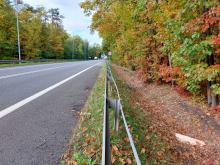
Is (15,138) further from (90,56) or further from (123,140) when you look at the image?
(90,56)

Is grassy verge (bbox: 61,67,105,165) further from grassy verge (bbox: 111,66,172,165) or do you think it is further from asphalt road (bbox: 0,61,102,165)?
grassy verge (bbox: 111,66,172,165)

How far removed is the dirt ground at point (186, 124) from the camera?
5.54m

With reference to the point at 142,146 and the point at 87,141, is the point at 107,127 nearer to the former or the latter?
the point at 87,141

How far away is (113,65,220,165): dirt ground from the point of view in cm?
554

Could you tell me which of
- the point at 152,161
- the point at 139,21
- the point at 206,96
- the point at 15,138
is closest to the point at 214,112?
the point at 206,96

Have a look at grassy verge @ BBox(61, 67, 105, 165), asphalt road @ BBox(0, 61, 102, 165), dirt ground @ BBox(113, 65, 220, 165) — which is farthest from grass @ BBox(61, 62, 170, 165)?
dirt ground @ BBox(113, 65, 220, 165)

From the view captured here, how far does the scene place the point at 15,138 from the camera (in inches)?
173

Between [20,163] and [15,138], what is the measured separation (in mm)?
1006

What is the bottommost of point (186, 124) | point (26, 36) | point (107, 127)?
point (186, 124)

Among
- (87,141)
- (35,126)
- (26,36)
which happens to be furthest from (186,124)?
(26,36)

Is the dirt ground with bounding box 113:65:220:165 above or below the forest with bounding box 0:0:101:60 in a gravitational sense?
below

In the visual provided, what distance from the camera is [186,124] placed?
24.6ft

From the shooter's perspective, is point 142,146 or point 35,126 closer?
point 142,146

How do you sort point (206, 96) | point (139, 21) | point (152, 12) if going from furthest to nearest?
point (139, 21) → point (152, 12) → point (206, 96)
